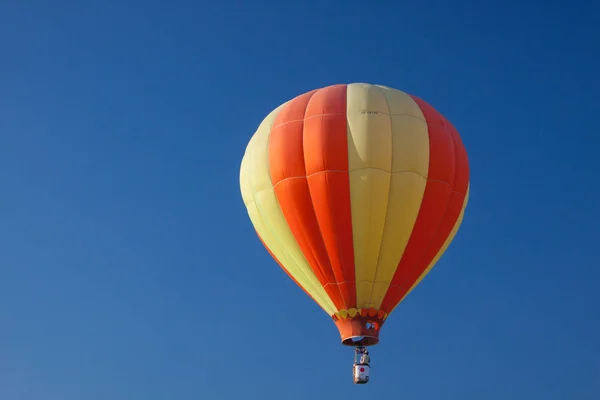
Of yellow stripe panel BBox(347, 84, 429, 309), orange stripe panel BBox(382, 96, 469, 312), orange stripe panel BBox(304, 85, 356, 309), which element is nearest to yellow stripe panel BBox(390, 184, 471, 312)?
orange stripe panel BBox(382, 96, 469, 312)

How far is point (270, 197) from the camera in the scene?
28.0 meters

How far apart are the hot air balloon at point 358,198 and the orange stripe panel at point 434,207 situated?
0.02 meters

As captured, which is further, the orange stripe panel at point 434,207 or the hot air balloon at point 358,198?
the orange stripe panel at point 434,207

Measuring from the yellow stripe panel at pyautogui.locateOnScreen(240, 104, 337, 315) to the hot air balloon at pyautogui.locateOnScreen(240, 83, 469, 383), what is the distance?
1.2 inches

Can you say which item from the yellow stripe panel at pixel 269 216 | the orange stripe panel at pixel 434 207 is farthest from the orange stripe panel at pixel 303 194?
the orange stripe panel at pixel 434 207

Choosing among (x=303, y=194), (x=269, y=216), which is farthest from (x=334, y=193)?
(x=269, y=216)

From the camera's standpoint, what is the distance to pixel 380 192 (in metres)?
27.3

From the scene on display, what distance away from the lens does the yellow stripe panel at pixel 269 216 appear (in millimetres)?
27922

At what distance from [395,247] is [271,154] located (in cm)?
365

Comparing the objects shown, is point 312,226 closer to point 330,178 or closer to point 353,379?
point 330,178

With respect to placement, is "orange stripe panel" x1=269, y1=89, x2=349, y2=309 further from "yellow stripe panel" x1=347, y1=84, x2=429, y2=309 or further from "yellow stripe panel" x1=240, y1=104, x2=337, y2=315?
"yellow stripe panel" x1=347, y1=84, x2=429, y2=309

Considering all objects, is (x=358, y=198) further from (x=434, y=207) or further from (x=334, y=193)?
(x=434, y=207)

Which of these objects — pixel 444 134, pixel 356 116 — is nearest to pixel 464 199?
pixel 444 134

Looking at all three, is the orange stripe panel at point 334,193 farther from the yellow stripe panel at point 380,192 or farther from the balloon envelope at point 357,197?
the yellow stripe panel at point 380,192
